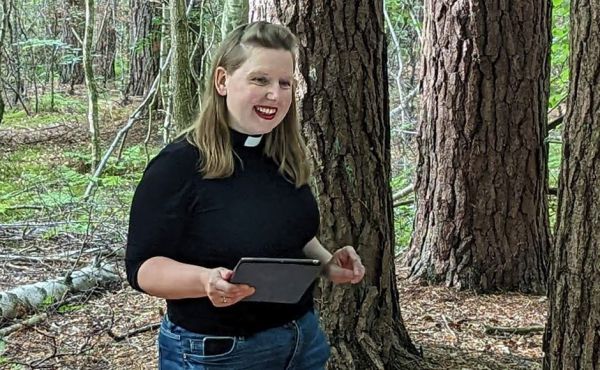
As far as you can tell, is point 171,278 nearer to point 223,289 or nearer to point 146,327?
point 223,289

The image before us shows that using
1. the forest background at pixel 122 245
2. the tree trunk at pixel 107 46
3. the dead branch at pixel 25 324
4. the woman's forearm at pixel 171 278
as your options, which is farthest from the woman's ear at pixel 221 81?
the tree trunk at pixel 107 46

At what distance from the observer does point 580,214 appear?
2.60 m

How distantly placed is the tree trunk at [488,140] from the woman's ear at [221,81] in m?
3.14

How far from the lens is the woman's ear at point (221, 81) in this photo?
7.18 ft

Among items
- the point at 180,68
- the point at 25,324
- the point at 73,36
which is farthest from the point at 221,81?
the point at 73,36

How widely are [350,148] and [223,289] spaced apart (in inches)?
64.7

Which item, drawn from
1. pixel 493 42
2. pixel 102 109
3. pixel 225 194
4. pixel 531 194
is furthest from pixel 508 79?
pixel 102 109

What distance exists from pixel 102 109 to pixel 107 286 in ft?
36.1

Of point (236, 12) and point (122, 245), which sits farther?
point (122, 245)

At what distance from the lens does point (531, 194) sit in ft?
16.7

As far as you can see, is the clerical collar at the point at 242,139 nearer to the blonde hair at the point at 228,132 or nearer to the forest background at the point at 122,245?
the blonde hair at the point at 228,132

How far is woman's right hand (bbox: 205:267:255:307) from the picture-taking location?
187 centimetres

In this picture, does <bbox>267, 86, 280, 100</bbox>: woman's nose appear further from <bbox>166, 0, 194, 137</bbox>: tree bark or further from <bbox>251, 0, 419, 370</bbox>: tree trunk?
<bbox>166, 0, 194, 137</bbox>: tree bark

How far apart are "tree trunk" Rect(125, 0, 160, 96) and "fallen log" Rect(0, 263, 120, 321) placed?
8811 millimetres
